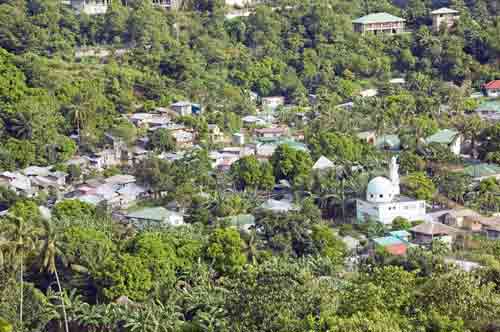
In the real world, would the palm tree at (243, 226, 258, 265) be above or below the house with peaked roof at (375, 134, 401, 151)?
above

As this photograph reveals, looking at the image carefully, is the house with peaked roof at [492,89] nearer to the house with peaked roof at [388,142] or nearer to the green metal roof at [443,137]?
the green metal roof at [443,137]

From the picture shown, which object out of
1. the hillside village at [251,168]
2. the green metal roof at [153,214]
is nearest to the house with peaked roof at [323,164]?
the hillside village at [251,168]

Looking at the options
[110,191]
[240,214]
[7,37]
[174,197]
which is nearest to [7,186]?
[110,191]

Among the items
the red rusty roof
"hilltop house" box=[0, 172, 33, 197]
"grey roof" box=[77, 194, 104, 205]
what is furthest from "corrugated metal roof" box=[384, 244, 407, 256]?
the red rusty roof

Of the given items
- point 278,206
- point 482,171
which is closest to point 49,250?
point 278,206

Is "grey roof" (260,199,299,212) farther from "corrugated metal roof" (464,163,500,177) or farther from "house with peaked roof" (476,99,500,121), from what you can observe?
"house with peaked roof" (476,99,500,121)

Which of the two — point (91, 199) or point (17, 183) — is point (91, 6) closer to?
point (17, 183)

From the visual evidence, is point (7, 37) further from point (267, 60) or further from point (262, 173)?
point (262, 173)

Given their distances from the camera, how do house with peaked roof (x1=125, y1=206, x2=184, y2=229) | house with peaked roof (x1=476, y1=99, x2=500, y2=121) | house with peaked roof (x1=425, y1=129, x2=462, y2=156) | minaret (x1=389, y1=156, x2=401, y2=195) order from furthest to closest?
house with peaked roof (x1=476, y1=99, x2=500, y2=121) → house with peaked roof (x1=425, y1=129, x2=462, y2=156) → minaret (x1=389, y1=156, x2=401, y2=195) → house with peaked roof (x1=125, y1=206, x2=184, y2=229)
